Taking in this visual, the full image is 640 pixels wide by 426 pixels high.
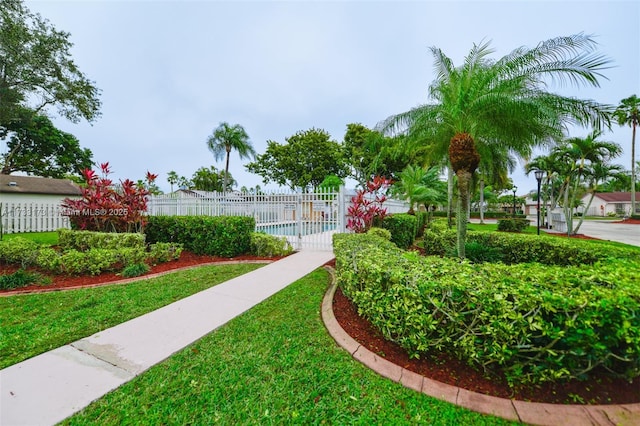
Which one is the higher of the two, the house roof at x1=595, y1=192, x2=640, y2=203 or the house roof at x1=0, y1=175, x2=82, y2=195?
the house roof at x1=595, y1=192, x2=640, y2=203

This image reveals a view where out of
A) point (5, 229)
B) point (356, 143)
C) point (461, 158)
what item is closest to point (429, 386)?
point (461, 158)

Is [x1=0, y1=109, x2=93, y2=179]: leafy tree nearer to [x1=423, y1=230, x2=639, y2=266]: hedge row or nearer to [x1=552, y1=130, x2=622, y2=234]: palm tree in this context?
[x1=423, y1=230, x2=639, y2=266]: hedge row

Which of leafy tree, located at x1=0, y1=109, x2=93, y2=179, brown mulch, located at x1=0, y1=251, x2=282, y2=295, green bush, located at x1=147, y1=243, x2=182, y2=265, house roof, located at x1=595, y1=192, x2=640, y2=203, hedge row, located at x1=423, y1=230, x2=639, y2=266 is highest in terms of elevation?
leafy tree, located at x1=0, y1=109, x2=93, y2=179

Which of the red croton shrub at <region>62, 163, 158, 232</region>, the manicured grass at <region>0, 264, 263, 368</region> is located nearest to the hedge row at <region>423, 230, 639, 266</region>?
the manicured grass at <region>0, 264, 263, 368</region>

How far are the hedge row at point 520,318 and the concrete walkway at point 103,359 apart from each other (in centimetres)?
244

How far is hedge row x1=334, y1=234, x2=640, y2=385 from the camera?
76.2 inches

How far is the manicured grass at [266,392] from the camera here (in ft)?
6.13

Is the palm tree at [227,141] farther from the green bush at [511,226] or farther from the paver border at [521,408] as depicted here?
the paver border at [521,408]

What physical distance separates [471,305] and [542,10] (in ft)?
30.3

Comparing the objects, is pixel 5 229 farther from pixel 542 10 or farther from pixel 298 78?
pixel 542 10

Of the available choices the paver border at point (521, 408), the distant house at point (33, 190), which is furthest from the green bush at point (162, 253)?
the distant house at point (33, 190)

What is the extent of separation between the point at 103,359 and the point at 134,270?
140 inches

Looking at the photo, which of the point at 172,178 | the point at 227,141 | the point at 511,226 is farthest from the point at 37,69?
the point at 172,178

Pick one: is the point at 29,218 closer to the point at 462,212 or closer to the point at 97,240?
the point at 97,240
